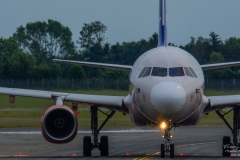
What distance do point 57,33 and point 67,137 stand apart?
76254mm

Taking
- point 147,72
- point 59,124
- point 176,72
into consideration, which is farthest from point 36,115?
point 176,72

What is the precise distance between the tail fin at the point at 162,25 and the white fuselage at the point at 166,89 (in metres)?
3.78

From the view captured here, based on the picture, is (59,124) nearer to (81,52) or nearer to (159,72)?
(159,72)

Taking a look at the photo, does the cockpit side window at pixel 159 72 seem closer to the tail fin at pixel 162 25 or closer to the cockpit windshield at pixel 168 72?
the cockpit windshield at pixel 168 72

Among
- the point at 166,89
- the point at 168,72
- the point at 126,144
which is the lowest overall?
the point at 126,144

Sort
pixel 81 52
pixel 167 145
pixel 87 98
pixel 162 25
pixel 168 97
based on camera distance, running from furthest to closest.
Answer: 1. pixel 81 52
2. pixel 162 25
3. pixel 87 98
4. pixel 167 145
5. pixel 168 97

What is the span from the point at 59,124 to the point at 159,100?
4024 mm

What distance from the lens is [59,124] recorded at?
2177cm

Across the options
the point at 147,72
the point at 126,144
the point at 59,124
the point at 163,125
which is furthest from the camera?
the point at 126,144

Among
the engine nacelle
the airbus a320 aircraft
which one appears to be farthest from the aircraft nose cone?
the engine nacelle

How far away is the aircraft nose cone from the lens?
18750mm

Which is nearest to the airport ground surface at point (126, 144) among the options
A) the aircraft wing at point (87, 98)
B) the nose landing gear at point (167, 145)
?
the nose landing gear at point (167, 145)

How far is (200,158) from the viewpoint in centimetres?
2178

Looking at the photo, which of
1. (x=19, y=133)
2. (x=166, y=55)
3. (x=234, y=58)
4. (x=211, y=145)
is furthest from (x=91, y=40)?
(x=166, y=55)
